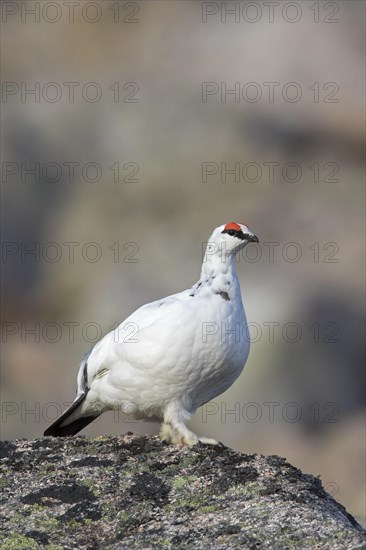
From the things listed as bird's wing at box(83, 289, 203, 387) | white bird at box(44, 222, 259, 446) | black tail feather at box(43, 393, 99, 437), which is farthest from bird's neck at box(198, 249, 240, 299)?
black tail feather at box(43, 393, 99, 437)

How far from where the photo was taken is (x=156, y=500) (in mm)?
5004

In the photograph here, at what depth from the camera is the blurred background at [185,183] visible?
18.0 meters

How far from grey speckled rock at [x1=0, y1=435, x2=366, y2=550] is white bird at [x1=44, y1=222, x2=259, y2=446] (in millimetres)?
244

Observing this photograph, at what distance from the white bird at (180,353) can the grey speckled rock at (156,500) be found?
0.24 metres

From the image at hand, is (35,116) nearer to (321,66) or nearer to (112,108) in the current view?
(112,108)

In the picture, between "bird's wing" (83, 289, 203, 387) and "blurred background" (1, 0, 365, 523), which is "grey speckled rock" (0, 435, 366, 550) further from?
"blurred background" (1, 0, 365, 523)

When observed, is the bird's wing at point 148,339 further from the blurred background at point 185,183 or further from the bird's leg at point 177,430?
the blurred background at point 185,183

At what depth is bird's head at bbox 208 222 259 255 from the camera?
6.12m

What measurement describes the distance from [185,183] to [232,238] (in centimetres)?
1428

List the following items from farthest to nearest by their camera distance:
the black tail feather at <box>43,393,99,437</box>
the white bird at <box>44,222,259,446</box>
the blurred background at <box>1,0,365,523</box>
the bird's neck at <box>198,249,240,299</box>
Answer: the blurred background at <box>1,0,365,523</box> < the black tail feather at <box>43,393,99,437</box> < the bird's neck at <box>198,249,240,299</box> < the white bird at <box>44,222,259,446</box>

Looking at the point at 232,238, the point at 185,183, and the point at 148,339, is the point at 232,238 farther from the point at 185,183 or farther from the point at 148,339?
the point at 185,183

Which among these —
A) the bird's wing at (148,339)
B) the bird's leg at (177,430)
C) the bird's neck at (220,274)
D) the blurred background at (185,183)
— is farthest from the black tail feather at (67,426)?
the blurred background at (185,183)

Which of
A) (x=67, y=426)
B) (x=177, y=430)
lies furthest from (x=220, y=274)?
(x=67, y=426)

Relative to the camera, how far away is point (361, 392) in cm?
1830
